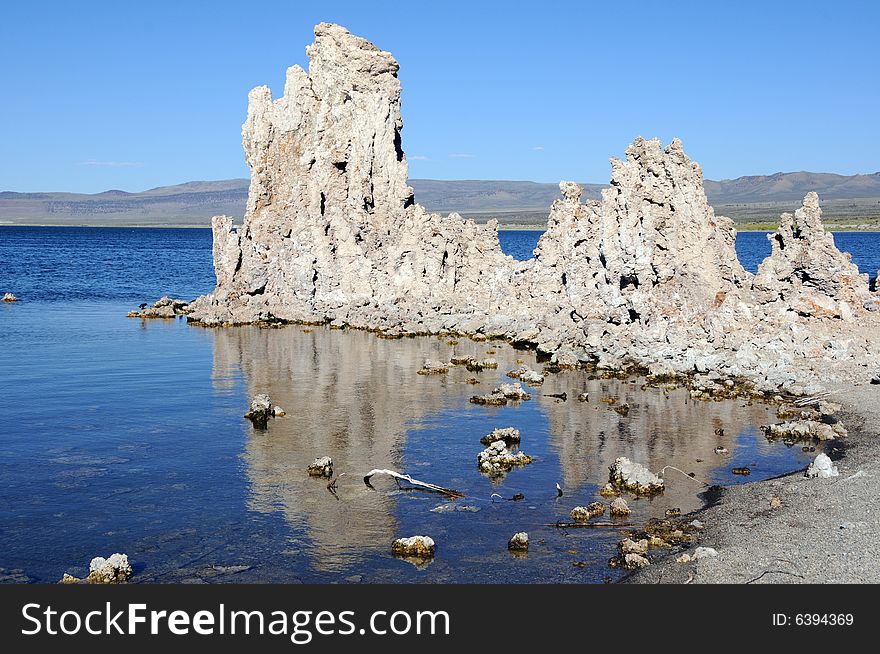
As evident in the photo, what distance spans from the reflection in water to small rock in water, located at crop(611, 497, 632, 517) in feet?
1.55

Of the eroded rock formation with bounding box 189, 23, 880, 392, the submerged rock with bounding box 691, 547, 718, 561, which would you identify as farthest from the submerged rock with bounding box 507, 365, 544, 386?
the submerged rock with bounding box 691, 547, 718, 561

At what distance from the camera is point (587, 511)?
2273cm

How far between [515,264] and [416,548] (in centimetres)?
4071

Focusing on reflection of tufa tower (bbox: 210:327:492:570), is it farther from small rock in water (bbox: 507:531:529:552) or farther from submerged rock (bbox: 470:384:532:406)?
small rock in water (bbox: 507:531:529:552)

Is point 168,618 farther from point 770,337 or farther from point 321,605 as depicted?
point 770,337

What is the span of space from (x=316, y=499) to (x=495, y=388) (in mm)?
16304

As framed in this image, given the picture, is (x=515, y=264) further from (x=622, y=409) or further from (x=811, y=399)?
(x=811, y=399)

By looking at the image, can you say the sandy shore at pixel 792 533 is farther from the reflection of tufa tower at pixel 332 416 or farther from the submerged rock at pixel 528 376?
the submerged rock at pixel 528 376

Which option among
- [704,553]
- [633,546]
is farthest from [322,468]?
[704,553]

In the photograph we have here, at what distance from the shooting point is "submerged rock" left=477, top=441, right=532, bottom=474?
27016mm

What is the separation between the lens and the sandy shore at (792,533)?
1789 centimetres

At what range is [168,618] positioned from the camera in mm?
14789

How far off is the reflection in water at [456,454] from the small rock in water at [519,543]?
0.19 metres

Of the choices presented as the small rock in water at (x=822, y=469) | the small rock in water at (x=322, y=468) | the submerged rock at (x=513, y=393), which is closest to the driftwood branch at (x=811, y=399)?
the small rock in water at (x=822, y=469)
